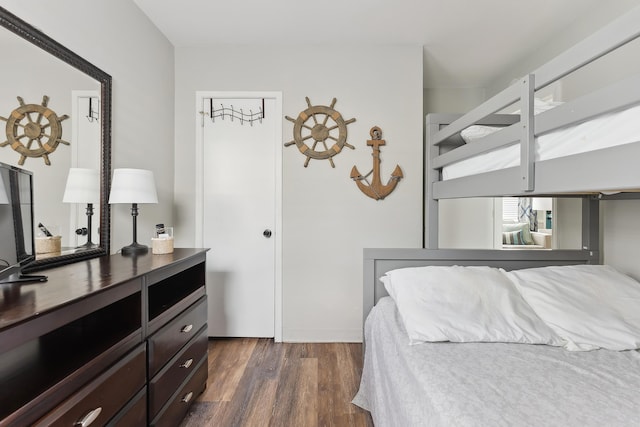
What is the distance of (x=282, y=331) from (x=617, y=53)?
3.06m

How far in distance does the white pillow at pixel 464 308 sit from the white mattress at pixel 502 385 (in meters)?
0.05

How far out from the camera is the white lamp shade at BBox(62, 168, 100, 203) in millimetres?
1511

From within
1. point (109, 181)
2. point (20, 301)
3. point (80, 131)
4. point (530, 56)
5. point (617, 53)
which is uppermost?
point (530, 56)

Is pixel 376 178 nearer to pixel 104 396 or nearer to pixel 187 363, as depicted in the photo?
pixel 187 363

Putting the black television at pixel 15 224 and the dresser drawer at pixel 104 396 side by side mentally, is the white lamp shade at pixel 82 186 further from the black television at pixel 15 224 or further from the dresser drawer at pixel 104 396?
the dresser drawer at pixel 104 396

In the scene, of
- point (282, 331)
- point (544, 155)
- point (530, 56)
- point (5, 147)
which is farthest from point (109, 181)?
point (530, 56)

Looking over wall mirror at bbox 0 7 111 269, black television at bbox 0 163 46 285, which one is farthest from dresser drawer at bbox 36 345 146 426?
wall mirror at bbox 0 7 111 269

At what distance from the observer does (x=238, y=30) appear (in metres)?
2.44

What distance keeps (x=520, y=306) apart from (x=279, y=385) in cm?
150

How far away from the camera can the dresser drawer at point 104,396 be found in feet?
2.84

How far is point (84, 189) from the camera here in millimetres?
1615

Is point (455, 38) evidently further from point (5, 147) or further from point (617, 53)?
point (5, 147)

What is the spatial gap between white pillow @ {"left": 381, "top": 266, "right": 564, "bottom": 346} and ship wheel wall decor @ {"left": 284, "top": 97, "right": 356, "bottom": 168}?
4.41 ft

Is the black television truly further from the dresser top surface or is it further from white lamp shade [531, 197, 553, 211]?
white lamp shade [531, 197, 553, 211]
